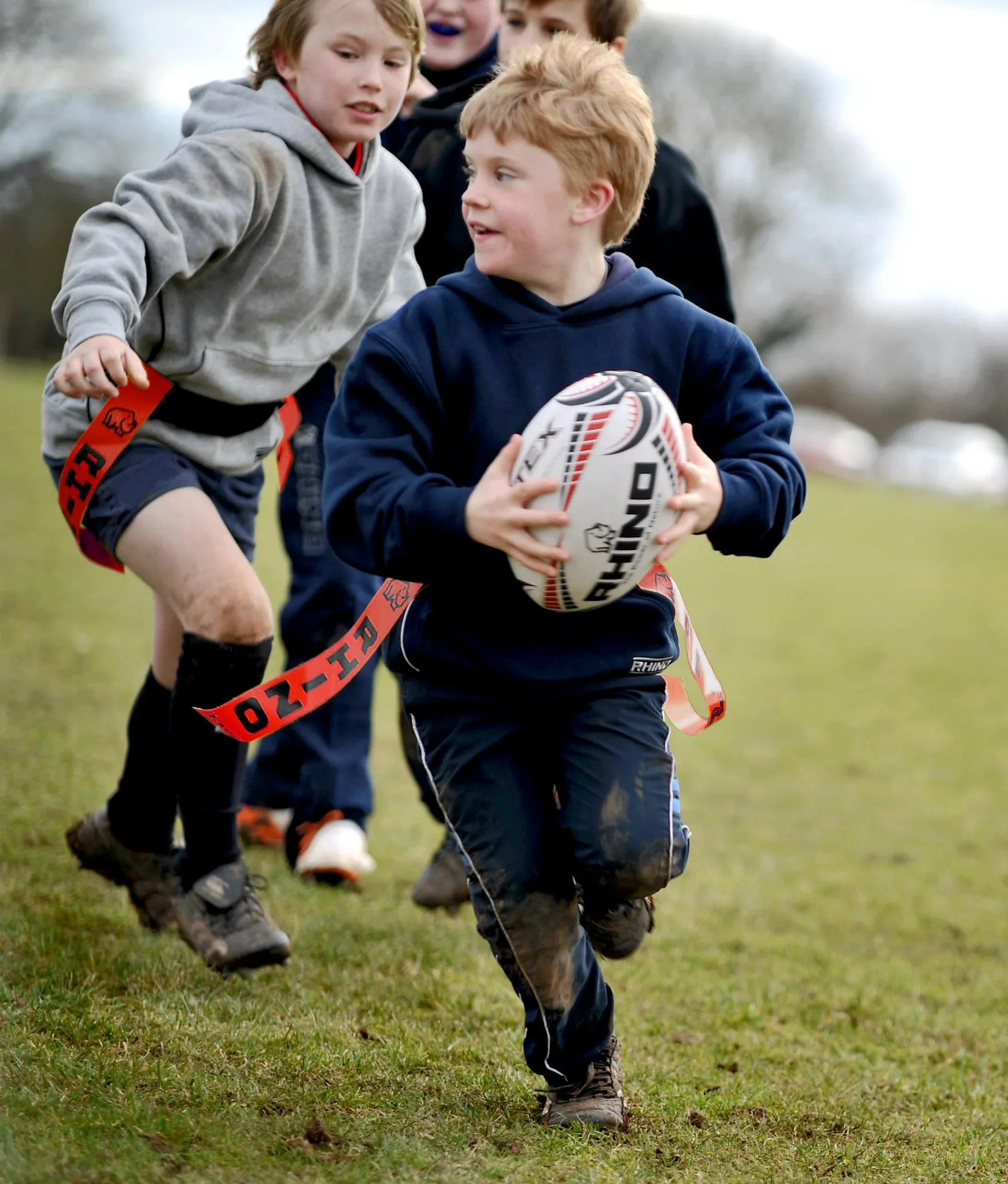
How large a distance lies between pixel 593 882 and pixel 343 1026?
811mm

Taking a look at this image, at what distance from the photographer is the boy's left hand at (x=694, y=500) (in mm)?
2424

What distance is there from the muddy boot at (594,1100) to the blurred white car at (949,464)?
36049 millimetres

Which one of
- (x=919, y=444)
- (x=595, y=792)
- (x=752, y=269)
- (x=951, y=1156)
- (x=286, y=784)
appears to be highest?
(x=595, y=792)

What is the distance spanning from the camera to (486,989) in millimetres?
3607

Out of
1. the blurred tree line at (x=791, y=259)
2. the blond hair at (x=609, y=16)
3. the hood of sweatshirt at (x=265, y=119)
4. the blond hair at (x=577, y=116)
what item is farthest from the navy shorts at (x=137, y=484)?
the blurred tree line at (x=791, y=259)

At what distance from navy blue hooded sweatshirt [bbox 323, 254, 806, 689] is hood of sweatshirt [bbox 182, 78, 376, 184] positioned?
751mm

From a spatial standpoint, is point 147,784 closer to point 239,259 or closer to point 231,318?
point 231,318

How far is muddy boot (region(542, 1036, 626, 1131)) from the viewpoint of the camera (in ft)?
8.71

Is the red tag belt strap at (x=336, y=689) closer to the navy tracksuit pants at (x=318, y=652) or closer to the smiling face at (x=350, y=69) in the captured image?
the smiling face at (x=350, y=69)

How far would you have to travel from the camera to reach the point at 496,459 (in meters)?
2.44

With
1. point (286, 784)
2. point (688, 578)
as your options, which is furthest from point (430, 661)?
point (688, 578)

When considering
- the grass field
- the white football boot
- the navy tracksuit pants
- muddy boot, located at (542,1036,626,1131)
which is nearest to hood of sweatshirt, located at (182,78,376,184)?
the navy tracksuit pants

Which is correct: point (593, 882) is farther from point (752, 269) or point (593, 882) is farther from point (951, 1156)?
point (752, 269)

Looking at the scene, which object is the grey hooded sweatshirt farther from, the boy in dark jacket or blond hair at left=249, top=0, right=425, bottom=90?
the boy in dark jacket
